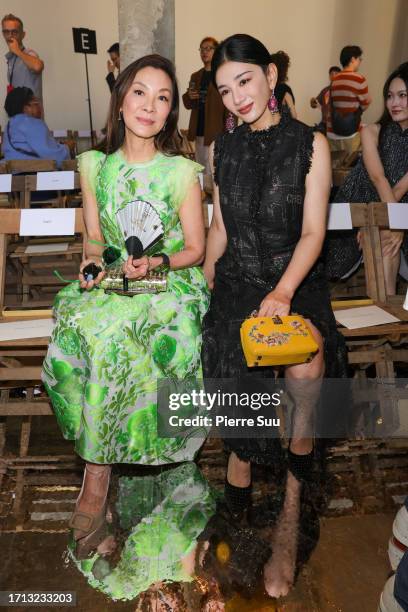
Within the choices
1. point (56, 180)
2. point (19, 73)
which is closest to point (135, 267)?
point (56, 180)

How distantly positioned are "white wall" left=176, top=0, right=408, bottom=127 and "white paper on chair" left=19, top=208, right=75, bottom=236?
9.22 meters

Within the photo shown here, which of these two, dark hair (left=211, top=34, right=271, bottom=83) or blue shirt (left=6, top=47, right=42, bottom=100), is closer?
dark hair (left=211, top=34, right=271, bottom=83)

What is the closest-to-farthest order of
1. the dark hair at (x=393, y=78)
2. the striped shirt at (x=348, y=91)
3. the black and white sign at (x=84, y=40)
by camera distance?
1. the dark hair at (x=393, y=78)
2. the striped shirt at (x=348, y=91)
3. the black and white sign at (x=84, y=40)

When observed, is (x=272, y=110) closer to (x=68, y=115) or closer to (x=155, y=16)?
(x=155, y=16)

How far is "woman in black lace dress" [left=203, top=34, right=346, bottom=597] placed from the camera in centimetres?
228

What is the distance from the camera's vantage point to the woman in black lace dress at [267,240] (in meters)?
2.28

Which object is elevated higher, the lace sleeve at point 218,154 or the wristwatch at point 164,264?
the lace sleeve at point 218,154

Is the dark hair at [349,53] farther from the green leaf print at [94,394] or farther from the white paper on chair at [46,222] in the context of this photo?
the green leaf print at [94,394]

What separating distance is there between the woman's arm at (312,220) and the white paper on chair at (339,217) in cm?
70

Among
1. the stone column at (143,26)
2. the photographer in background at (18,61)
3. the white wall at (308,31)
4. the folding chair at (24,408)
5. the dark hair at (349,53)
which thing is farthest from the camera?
the white wall at (308,31)

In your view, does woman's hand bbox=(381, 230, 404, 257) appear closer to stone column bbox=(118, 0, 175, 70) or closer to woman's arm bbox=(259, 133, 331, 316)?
woman's arm bbox=(259, 133, 331, 316)

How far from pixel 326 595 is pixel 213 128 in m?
5.34

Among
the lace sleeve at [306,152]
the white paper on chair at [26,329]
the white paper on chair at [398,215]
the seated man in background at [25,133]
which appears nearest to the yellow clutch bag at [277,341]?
the lace sleeve at [306,152]

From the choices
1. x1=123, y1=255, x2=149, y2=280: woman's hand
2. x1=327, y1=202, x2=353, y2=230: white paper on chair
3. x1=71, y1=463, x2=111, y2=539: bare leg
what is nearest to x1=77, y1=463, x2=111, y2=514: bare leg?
x1=71, y1=463, x2=111, y2=539: bare leg
